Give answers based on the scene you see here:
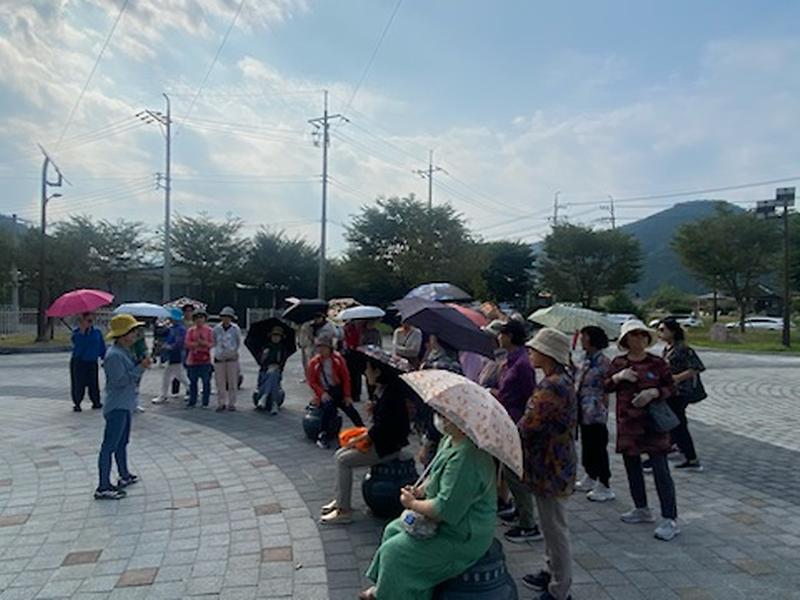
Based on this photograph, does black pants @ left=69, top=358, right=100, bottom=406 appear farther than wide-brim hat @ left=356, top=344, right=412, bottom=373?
Yes

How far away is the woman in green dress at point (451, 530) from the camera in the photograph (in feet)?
9.61

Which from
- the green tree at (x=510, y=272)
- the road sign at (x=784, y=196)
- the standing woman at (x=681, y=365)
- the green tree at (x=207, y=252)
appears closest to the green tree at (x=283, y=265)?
the green tree at (x=207, y=252)

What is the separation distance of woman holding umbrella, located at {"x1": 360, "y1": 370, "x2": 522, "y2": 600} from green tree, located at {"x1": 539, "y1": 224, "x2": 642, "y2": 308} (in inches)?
1775

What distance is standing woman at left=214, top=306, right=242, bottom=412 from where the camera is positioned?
32.6ft

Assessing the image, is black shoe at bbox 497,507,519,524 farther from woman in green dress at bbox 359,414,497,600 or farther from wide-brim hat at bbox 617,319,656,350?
woman in green dress at bbox 359,414,497,600

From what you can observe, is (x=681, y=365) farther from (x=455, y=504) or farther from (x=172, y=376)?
(x=172, y=376)

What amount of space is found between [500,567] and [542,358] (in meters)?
1.55

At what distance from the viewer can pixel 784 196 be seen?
29.0 metres

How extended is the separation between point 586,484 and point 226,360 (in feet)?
20.2

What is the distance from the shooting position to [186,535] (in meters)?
4.93

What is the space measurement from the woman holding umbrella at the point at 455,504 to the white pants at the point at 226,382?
7545mm

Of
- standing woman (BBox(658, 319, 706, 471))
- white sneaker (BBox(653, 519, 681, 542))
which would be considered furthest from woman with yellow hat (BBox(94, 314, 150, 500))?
standing woman (BBox(658, 319, 706, 471))

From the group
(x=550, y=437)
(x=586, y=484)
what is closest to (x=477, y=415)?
(x=550, y=437)

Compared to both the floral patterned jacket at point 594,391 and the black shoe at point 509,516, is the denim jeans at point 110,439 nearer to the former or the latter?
the black shoe at point 509,516
